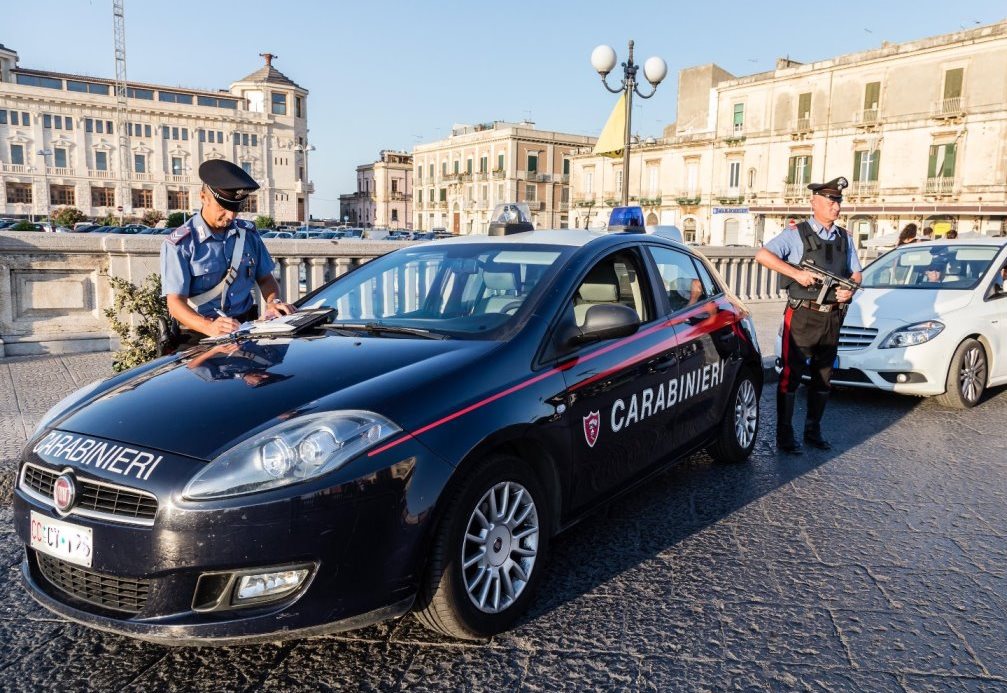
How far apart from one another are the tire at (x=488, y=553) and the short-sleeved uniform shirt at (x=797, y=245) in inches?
130

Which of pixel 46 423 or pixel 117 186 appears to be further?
pixel 117 186

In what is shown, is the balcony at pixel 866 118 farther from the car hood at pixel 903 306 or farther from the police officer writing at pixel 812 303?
the police officer writing at pixel 812 303

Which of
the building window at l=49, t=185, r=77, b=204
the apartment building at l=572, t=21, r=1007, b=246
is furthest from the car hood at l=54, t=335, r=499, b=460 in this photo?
the building window at l=49, t=185, r=77, b=204

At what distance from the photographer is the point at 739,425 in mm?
5023

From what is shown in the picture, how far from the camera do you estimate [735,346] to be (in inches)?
191

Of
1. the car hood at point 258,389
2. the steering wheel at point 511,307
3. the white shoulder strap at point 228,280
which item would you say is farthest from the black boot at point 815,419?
the white shoulder strap at point 228,280

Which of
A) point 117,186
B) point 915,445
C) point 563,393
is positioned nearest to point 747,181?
point 915,445

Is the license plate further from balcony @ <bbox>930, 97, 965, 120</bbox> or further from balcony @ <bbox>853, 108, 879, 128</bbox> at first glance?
balcony @ <bbox>853, 108, 879, 128</bbox>

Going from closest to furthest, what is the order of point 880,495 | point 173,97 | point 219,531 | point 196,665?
1. point 219,531
2. point 196,665
3. point 880,495
4. point 173,97

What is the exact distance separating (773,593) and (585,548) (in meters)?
0.87

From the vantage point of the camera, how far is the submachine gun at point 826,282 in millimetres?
5344

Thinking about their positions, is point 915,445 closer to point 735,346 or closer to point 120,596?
point 735,346

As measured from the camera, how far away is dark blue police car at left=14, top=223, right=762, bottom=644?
2330mm

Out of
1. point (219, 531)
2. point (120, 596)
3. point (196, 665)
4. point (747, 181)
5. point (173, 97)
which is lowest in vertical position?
point (196, 665)
